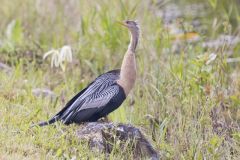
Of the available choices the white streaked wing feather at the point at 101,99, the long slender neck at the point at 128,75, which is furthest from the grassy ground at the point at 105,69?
the long slender neck at the point at 128,75

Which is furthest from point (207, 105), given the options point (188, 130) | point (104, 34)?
point (104, 34)

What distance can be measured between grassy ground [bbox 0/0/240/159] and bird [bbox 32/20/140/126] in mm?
230

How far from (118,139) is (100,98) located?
595 mm

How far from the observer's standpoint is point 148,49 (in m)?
8.37

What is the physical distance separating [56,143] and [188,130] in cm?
128

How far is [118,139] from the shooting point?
5.86m

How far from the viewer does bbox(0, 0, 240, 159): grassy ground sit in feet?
19.6

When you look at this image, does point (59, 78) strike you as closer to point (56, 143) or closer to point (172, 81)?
point (172, 81)

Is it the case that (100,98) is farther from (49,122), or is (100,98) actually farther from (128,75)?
(49,122)

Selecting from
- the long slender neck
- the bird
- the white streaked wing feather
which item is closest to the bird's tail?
the bird

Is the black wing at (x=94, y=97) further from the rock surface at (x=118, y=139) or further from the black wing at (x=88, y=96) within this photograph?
the rock surface at (x=118, y=139)

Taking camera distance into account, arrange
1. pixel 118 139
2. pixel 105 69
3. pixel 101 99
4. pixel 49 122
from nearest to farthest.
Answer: pixel 118 139 < pixel 49 122 < pixel 101 99 < pixel 105 69

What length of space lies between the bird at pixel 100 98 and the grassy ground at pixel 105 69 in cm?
23

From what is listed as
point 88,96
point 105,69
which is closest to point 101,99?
point 88,96
